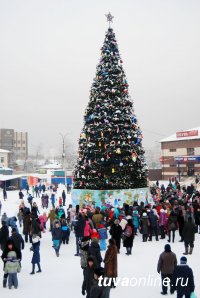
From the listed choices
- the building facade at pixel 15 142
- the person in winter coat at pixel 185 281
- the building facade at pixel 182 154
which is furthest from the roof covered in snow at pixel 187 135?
the building facade at pixel 15 142

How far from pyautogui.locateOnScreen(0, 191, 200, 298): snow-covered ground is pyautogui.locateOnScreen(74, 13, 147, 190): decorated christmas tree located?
8345mm

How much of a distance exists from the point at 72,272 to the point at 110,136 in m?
13.5

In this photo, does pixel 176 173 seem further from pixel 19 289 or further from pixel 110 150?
pixel 19 289

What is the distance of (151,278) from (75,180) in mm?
14927

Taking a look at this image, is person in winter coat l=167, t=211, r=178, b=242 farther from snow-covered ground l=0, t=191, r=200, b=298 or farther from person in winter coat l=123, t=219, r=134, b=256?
person in winter coat l=123, t=219, r=134, b=256

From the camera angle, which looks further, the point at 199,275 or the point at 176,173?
the point at 176,173

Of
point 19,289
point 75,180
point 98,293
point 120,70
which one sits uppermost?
point 120,70

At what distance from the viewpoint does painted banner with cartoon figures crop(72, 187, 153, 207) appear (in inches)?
904

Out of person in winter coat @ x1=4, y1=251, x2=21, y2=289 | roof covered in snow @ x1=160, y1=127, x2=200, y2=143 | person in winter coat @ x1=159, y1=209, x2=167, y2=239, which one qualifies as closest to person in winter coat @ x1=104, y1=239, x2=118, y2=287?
person in winter coat @ x1=4, y1=251, x2=21, y2=289

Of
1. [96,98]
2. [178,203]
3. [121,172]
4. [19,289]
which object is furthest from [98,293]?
[96,98]

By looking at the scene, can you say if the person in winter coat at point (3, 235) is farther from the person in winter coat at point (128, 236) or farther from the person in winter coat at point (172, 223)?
the person in winter coat at point (172, 223)

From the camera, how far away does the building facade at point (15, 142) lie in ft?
496

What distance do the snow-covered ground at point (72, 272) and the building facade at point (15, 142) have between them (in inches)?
5492

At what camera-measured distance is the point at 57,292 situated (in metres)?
9.34
